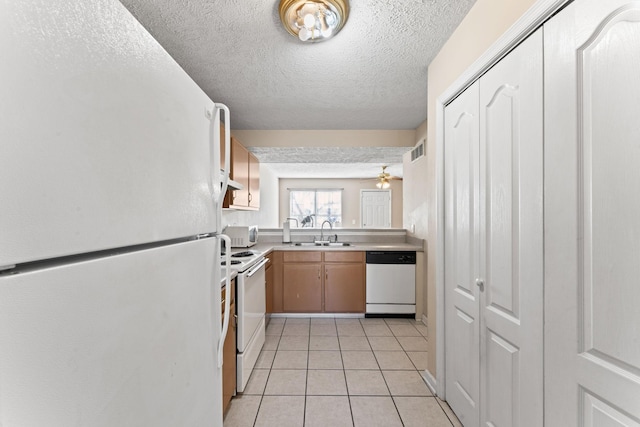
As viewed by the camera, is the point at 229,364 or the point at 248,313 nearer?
the point at 229,364

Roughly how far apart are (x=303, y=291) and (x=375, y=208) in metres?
4.99

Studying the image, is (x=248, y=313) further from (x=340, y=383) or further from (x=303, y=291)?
(x=303, y=291)

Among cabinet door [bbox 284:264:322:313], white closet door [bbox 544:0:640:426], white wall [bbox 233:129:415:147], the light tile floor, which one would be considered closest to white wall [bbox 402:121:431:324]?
white wall [bbox 233:129:415:147]

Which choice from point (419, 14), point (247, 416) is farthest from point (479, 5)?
point (247, 416)

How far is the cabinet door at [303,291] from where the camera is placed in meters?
3.67

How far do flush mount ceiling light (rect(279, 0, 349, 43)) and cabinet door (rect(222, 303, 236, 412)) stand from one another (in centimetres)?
166

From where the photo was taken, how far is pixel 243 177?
313 centimetres

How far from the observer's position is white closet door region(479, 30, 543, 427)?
1.12 m

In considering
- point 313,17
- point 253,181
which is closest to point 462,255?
point 313,17

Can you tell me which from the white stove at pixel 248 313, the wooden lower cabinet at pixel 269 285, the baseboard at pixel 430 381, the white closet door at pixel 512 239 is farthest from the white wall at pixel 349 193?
the white closet door at pixel 512 239

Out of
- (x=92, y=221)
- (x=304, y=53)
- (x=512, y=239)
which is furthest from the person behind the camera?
(x=304, y=53)

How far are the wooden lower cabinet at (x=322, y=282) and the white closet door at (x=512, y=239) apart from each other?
222 centimetres

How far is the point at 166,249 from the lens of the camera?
2.48 ft

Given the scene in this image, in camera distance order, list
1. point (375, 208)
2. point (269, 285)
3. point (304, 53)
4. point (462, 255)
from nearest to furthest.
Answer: point (462, 255) → point (304, 53) → point (269, 285) → point (375, 208)
